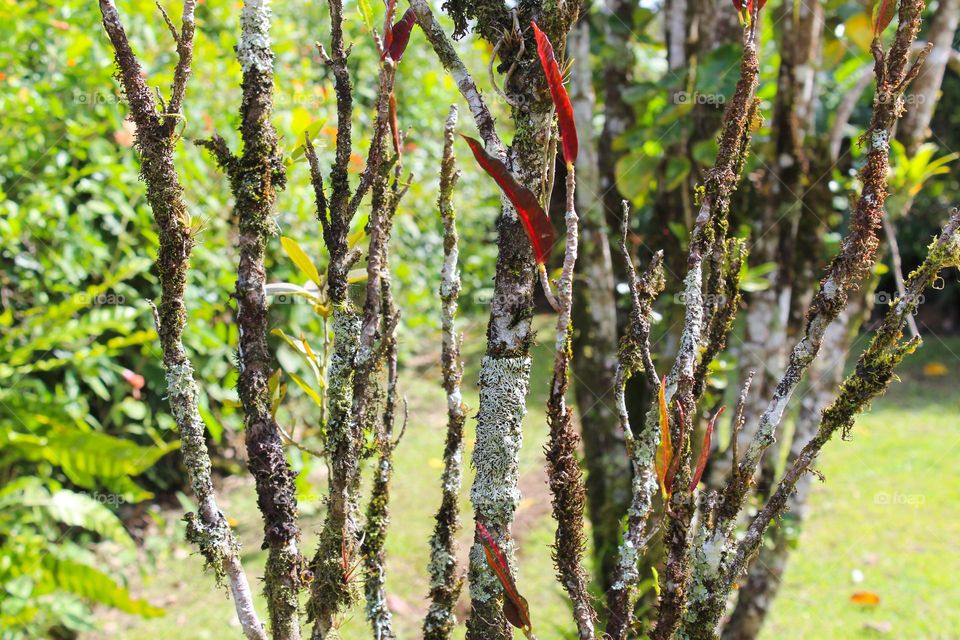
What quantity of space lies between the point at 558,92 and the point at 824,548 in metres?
4.71

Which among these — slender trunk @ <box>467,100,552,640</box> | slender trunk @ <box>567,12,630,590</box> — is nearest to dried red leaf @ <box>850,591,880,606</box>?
slender trunk @ <box>567,12,630,590</box>

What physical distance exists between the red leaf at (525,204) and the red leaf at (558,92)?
7 cm

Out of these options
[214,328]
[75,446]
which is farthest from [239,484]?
[75,446]

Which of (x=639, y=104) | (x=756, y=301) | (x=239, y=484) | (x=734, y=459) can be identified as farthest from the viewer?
(x=239, y=484)

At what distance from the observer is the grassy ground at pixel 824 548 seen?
3975 millimetres

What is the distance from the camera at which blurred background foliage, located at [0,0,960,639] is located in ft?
10.9

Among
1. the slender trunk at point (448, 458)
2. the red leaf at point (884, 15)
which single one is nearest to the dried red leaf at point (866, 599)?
the slender trunk at point (448, 458)

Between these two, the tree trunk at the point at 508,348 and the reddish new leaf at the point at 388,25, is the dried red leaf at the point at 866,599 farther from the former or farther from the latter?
the reddish new leaf at the point at 388,25

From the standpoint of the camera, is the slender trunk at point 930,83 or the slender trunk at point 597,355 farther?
the slender trunk at point 597,355

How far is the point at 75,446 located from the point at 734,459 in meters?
3.48

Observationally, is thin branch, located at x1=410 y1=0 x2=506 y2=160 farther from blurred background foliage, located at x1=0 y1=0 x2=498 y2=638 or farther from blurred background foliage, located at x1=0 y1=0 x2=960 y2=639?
blurred background foliage, located at x1=0 y1=0 x2=498 y2=638

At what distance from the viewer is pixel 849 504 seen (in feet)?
17.9

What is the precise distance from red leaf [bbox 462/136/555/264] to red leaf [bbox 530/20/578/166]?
0.07 meters

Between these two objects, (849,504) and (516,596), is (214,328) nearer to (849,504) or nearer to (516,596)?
(516,596)
